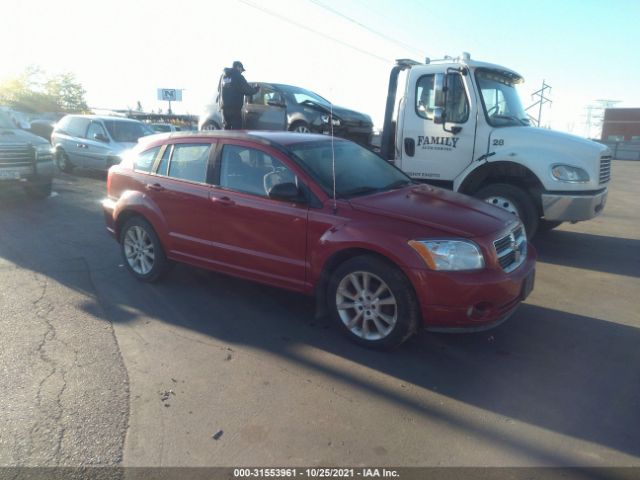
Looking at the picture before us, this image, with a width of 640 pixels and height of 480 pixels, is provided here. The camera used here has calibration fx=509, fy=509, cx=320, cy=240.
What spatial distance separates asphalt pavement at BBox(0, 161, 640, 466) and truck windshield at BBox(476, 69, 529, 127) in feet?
8.07

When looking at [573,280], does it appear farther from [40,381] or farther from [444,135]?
[40,381]

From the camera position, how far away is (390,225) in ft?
12.9

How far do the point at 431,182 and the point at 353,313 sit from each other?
3.83 m

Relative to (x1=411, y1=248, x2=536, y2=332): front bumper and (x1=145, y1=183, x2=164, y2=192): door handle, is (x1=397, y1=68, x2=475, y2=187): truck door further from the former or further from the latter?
(x1=145, y1=183, x2=164, y2=192): door handle

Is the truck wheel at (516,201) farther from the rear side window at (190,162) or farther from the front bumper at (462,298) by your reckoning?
the rear side window at (190,162)

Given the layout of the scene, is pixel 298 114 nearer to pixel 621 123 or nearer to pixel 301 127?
pixel 301 127

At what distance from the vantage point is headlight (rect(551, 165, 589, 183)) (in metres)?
6.36

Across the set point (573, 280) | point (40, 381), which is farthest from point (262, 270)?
point (573, 280)

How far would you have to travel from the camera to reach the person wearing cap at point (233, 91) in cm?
916

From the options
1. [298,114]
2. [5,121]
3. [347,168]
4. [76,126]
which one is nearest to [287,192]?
[347,168]

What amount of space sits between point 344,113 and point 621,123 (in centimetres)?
6484

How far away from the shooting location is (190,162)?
5.20 metres

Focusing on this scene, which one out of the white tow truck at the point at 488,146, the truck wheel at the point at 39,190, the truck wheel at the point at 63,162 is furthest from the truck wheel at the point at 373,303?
the truck wheel at the point at 63,162

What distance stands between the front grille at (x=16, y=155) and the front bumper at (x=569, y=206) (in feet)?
30.0
